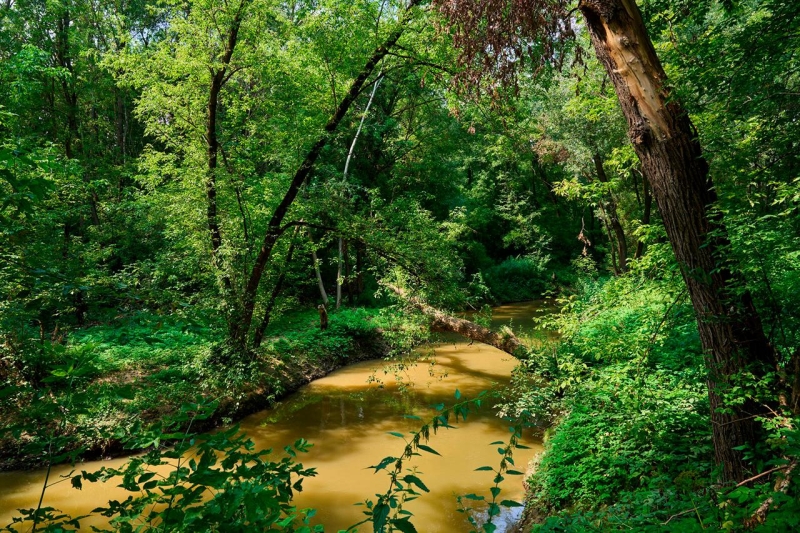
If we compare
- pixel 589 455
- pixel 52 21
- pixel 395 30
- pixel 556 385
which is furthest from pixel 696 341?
pixel 52 21

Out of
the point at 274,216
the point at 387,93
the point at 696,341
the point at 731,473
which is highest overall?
the point at 387,93

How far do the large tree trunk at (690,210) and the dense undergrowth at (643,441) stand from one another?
5.9 inches

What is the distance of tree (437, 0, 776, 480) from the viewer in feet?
9.29

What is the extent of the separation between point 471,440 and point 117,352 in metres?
7.29

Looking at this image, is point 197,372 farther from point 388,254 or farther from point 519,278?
point 519,278

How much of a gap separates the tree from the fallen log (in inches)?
189

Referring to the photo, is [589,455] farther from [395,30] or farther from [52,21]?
[52,21]

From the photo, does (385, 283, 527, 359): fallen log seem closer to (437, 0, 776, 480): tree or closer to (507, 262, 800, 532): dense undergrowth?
(507, 262, 800, 532): dense undergrowth

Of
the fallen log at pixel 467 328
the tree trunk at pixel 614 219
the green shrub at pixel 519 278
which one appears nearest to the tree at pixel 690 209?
the fallen log at pixel 467 328

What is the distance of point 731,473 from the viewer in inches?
112

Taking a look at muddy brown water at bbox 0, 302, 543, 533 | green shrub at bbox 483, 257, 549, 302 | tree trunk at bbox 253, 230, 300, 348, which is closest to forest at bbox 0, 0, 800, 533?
tree trunk at bbox 253, 230, 300, 348

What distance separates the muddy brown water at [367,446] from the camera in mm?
5215

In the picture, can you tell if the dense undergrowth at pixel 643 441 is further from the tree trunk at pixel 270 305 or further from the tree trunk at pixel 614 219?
the tree trunk at pixel 614 219

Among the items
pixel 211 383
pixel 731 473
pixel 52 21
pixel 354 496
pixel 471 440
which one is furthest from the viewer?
pixel 52 21
